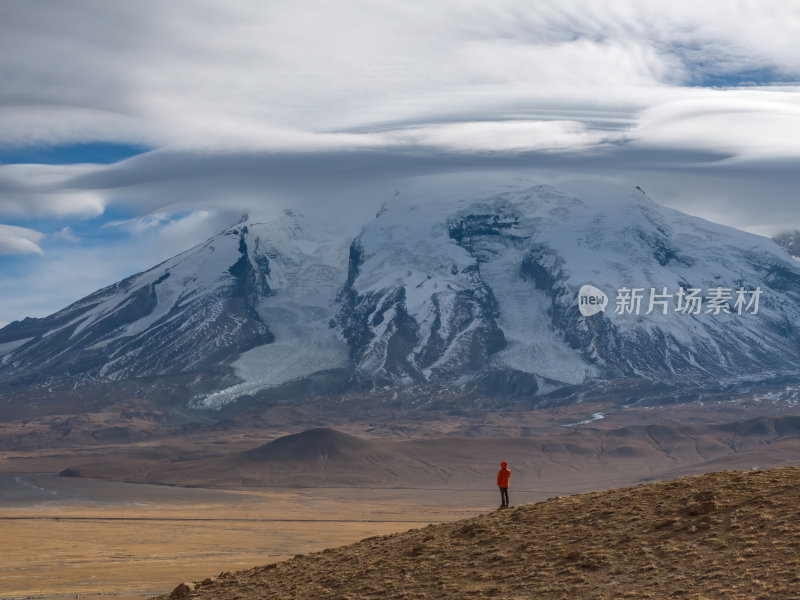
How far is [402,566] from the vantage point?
44.8 meters

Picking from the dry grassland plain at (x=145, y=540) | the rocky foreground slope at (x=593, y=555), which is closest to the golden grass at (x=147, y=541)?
the dry grassland plain at (x=145, y=540)

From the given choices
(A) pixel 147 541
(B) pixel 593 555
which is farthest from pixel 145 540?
(B) pixel 593 555

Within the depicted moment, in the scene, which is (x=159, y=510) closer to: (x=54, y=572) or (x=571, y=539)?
(x=54, y=572)

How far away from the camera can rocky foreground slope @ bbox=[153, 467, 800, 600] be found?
1481 inches

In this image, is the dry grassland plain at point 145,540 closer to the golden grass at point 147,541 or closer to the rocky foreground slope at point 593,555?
the golden grass at point 147,541

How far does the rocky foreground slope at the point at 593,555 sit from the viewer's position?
123 ft

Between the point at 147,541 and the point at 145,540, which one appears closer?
the point at 147,541

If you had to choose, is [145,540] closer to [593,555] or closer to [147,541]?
[147,541]

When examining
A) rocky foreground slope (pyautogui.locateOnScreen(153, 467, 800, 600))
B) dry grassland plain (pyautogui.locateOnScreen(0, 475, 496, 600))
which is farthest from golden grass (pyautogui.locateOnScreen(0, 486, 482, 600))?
rocky foreground slope (pyautogui.locateOnScreen(153, 467, 800, 600))

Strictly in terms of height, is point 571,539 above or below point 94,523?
above

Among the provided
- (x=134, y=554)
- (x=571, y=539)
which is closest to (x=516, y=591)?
(x=571, y=539)

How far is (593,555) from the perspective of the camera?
41031mm

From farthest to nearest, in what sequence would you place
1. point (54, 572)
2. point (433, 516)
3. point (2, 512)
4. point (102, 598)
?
point (433, 516) → point (2, 512) → point (54, 572) → point (102, 598)

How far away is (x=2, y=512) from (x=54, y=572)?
277 ft
